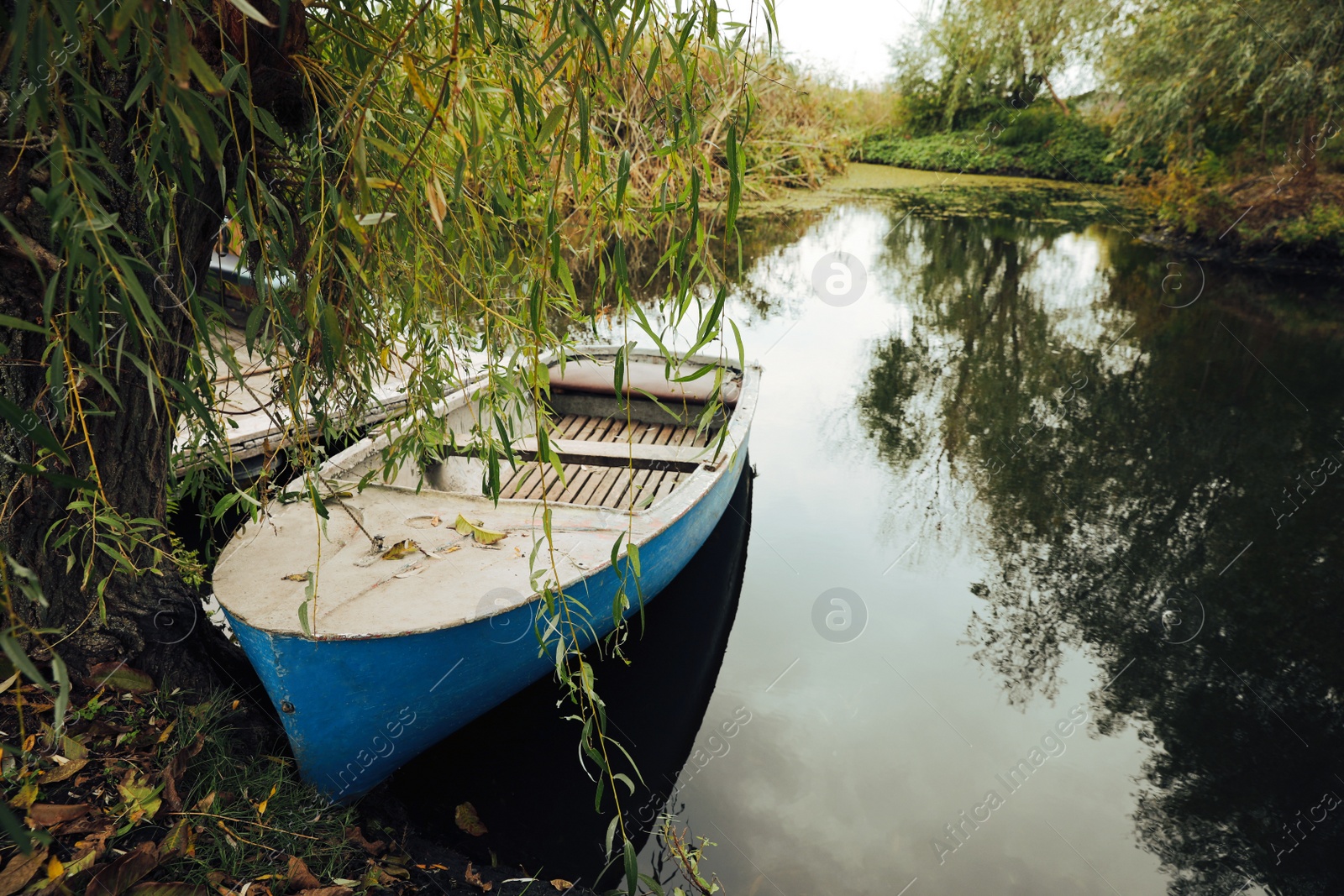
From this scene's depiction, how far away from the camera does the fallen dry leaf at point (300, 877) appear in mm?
1923

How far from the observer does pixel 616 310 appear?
8352 mm

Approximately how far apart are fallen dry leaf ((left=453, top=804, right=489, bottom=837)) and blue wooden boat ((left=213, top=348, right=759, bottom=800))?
0.33m

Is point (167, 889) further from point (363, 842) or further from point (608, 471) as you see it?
point (608, 471)

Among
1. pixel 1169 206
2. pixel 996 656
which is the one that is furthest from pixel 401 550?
pixel 1169 206

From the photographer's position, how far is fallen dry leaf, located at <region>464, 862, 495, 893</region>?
2.33 meters

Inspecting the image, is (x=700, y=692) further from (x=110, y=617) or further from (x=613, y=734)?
(x=110, y=617)

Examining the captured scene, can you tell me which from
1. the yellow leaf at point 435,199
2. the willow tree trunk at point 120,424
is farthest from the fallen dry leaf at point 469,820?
the yellow leaf at point 435,199

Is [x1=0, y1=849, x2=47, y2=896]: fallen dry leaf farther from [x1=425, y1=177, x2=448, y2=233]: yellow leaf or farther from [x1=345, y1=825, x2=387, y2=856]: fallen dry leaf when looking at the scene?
[x1=425, y1=177, x2=448, y2=233]: yellow leaf

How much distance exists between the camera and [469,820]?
2.63 m

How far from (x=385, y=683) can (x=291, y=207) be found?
144 cm

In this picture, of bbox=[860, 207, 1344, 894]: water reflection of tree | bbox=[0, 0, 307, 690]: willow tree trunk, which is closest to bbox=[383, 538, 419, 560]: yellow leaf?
bbox=[0, 0, 307, 690]: willow tree trunk

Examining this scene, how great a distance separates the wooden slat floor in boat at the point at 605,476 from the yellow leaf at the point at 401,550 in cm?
69

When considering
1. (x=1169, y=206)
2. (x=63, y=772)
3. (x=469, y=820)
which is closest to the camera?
(x=63, y=772)

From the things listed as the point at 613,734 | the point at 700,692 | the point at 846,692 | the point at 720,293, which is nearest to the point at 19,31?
the point at 720,293
